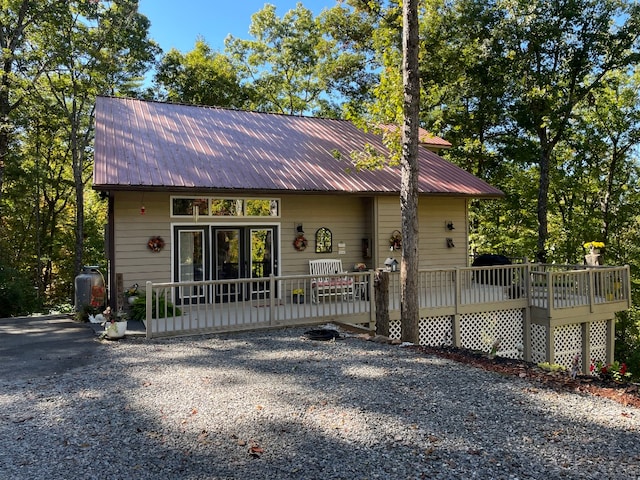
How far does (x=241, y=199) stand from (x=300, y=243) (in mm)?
1789

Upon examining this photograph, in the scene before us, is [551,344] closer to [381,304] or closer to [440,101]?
[381,304]

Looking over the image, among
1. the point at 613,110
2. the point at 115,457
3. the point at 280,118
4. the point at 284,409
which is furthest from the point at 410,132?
the point at 613,110

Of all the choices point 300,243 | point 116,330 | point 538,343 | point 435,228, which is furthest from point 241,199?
point 538,343

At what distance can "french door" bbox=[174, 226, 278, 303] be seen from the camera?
10031 millimetres

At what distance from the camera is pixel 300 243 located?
1109 centimetres

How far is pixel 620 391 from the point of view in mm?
5371

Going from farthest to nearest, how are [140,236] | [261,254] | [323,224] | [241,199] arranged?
[323,224], [261,254], [241,199], [140,236]

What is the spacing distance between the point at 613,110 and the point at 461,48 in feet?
22.5

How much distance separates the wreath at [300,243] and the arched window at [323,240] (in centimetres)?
39

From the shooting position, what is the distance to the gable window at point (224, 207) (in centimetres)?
995

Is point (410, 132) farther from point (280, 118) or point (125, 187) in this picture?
point (280, 118)

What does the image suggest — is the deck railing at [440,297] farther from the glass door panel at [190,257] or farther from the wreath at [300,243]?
the wreath at [300,243]

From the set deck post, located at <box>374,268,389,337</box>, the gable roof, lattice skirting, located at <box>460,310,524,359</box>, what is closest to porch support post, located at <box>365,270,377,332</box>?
deck post, located at <box>374,268,389,337</box>

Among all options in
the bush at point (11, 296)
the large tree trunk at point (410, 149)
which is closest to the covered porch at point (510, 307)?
the large tree trunk at point (410, 149)
